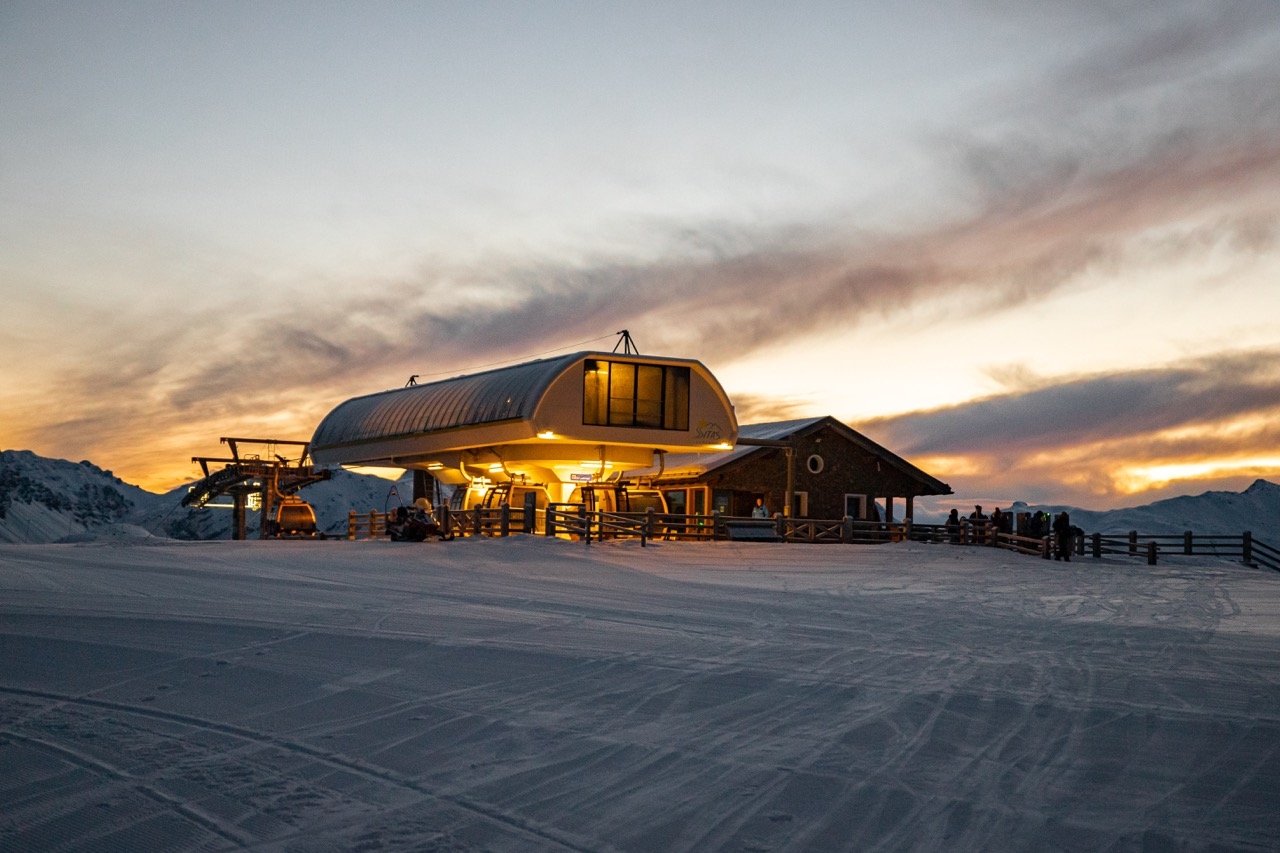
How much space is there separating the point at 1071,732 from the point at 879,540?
1128 inches

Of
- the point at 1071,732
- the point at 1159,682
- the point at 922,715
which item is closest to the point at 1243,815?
the point at 1071,732

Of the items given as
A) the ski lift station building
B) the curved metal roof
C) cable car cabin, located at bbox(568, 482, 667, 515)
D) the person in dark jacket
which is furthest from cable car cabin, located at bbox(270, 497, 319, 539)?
the person in dark jacket

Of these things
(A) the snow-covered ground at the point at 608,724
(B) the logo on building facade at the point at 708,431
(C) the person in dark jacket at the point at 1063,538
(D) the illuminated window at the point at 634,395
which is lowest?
(A) the snow-covered ground at the point at 608,724

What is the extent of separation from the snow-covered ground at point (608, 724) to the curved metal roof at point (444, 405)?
57.6 feet

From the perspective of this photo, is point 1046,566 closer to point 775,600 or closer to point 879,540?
point 879,540

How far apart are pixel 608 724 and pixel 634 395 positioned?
88.5 feet

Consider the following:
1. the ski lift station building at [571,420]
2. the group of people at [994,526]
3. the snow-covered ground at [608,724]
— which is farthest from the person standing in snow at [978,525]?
the snow-covered ground at [608,724]

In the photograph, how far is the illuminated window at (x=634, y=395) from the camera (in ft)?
112

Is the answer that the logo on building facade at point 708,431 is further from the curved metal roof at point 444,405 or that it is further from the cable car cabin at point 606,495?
the curved metal roof at point 444,405

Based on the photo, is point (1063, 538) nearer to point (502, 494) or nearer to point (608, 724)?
point (502, 494)

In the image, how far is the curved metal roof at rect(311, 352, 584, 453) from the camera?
1324 inches

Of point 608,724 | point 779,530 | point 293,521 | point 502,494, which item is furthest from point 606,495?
point 608,724

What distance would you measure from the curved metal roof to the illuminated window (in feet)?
3.72

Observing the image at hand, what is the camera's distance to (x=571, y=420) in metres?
33.6
